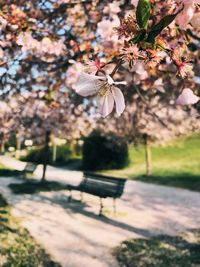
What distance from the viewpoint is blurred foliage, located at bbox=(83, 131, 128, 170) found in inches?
1108

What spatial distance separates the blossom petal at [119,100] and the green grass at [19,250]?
542 cm

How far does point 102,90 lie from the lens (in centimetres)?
188

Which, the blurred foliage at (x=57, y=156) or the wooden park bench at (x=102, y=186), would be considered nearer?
the wooden park bench at (x=102, y=186)

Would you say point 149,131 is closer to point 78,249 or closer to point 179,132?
point 179,132

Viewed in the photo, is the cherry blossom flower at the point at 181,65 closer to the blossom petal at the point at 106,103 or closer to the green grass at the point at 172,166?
the blossom petal at the point at 106,103

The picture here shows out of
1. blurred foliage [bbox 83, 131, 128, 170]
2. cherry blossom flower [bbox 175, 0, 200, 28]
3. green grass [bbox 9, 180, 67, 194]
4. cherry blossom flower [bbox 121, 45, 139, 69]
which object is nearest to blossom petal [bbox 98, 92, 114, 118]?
cherry blossom flower [bbox 121, 45, 139, 69]

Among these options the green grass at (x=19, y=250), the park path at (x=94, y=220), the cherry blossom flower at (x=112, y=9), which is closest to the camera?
the cherry blossom flower at (x=112, y=9)

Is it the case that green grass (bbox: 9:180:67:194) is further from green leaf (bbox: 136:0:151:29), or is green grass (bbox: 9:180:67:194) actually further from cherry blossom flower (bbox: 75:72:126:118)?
green leaf (bbox: 136:0:151:29)

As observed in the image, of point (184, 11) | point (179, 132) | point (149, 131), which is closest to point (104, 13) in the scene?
point (184, 11)

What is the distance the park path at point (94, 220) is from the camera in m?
7.79

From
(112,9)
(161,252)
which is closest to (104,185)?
(161,252)

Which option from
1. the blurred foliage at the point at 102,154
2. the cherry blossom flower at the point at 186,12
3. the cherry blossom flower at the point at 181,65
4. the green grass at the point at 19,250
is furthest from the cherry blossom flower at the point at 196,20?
the blurred foliage at the point at 102,154

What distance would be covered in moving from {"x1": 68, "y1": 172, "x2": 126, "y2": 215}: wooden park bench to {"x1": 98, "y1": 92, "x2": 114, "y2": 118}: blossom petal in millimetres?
9365

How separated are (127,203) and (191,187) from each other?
4.83m
